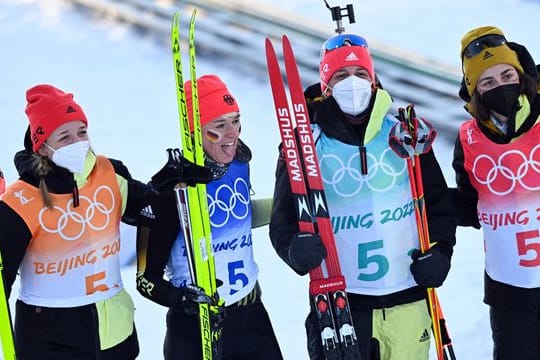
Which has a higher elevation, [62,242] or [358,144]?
[358,144]

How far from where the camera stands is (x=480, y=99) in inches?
146

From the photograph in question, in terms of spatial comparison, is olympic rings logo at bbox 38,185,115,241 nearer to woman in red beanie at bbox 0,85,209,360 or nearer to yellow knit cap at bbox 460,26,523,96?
woman in red beanie at bbox 0,85,209,360

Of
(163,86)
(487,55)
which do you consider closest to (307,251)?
(487,55)

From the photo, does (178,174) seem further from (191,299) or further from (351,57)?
(351,57)

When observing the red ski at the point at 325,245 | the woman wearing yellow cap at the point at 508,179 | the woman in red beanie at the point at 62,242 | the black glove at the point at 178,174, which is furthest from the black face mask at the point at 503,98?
the woman in red beanie at the point at 62,242

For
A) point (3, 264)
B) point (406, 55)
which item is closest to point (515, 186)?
point (3, 264)

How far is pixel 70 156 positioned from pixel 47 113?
0.61 feet

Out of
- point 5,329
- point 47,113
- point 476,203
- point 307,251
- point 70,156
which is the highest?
point 47,113

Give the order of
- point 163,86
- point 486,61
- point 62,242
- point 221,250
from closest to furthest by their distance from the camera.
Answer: point 62,242 → point 221,250 → point 486,61 → point 163,86

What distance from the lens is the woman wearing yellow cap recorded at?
11.8 ft

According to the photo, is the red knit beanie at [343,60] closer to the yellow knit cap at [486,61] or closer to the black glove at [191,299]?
the yellow knit cap at [486,61]

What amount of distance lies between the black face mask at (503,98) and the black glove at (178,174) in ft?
3.86

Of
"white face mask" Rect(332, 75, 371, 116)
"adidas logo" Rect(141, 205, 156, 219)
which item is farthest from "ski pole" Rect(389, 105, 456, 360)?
"adidas logo" Rect(141, 205, 156, 219)

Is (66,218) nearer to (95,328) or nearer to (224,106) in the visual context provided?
(95,328)
